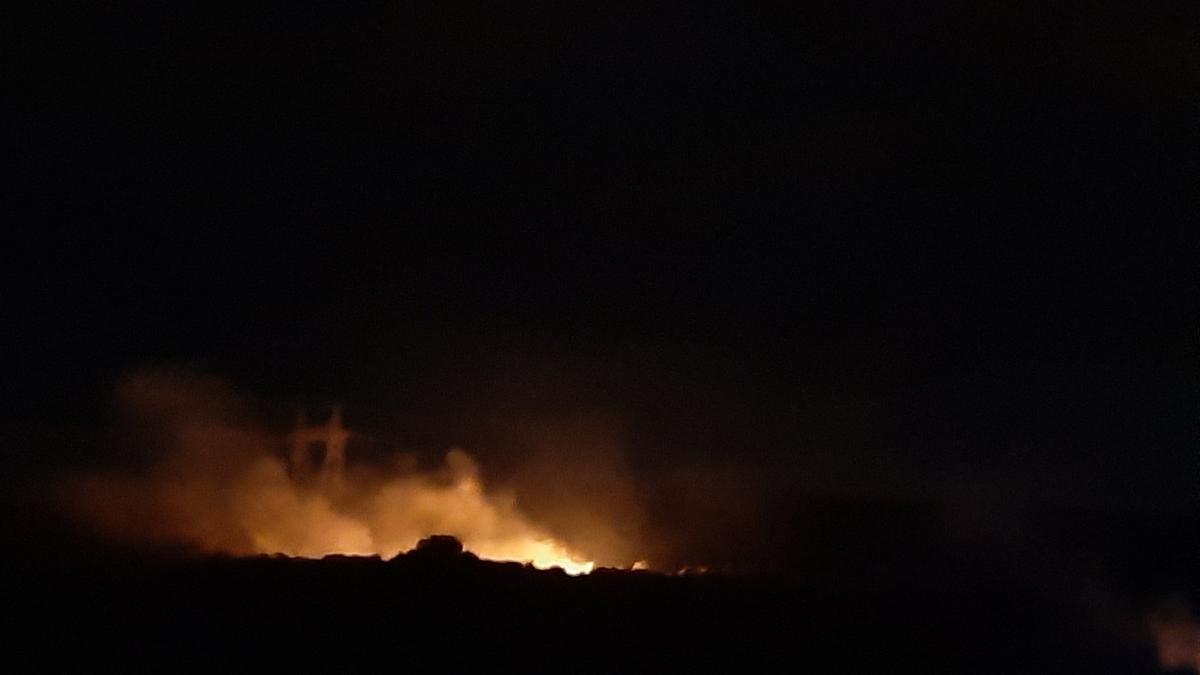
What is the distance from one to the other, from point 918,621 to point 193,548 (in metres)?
25.7

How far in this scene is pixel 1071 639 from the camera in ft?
171

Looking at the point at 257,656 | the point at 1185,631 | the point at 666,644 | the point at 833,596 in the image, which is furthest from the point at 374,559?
the point at 1185,631

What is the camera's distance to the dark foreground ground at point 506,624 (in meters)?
47.8

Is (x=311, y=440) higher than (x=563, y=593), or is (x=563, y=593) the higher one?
(x=311, y=440)

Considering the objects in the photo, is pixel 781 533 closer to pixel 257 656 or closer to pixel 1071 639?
pixel 1071 639

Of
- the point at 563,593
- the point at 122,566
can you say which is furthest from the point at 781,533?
the point at 122,566

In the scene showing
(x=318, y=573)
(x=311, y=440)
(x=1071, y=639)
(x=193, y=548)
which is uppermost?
(x=311, y=440)

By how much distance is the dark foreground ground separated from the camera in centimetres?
4784

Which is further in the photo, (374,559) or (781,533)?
(781,533)

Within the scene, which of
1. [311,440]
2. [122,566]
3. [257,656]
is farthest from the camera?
[311,440]

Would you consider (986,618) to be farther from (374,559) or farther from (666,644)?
(374,559)

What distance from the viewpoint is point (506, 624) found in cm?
4900

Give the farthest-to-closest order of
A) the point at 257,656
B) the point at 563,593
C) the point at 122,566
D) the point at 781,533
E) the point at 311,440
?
1. the point at 781,533
2. the point at 311,440
3. the point at 122,566
4. the point at 563,593
5. the point at 257,656

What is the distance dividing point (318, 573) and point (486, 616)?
5544 millimetres
